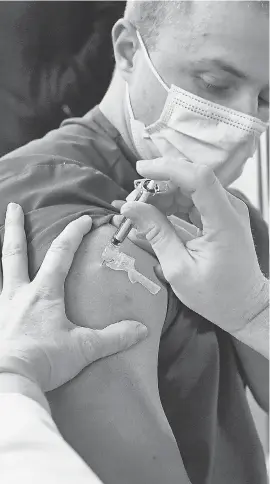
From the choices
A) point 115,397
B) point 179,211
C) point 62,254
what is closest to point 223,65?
point 179,211

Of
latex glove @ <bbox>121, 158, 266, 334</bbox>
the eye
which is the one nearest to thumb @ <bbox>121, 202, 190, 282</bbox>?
latex glove @ <bbox>121, 158, 266, 334</bbox>

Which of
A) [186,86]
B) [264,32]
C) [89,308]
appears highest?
[264,32]

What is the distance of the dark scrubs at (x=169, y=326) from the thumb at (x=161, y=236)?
54mm

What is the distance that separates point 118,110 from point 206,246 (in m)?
0.31

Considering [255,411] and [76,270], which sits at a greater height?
[76,270]

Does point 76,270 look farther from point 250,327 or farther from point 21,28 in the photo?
point 21,28

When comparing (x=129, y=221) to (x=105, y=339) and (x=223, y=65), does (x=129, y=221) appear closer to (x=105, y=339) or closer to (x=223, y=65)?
(x=105, y=339)

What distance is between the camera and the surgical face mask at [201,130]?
104 cm

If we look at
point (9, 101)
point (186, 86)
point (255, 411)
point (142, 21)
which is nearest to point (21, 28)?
point (9, 101)

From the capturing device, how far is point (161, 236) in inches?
38.3

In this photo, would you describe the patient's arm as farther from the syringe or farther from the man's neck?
the man's neck

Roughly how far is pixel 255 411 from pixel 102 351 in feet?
3.36

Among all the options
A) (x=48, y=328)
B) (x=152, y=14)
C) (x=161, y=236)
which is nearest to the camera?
(x=48, y=328)

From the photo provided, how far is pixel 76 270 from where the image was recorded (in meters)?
0.92
